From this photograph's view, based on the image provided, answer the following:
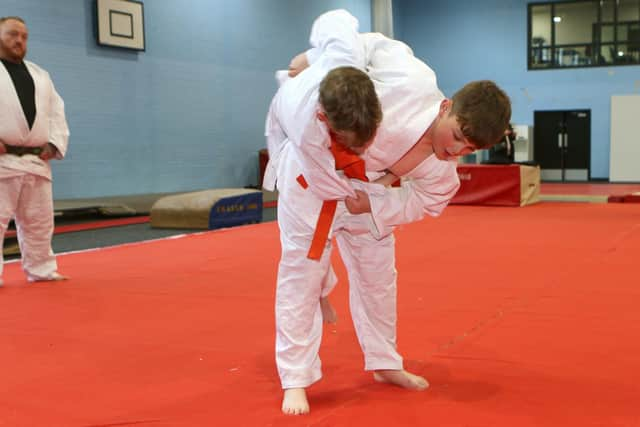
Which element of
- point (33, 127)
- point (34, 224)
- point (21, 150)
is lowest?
point (34, 224)

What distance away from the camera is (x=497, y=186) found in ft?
28.3

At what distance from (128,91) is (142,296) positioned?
7090mm

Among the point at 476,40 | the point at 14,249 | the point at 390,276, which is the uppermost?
the point at 476,40

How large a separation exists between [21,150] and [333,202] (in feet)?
8.68

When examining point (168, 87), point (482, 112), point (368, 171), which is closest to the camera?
point (482, 112)

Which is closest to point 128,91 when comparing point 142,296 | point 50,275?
point 50,275

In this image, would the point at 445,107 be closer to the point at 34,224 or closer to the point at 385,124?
the point at 385,124

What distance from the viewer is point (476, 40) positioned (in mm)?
16453

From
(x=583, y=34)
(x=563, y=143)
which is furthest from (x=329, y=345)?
(x=583, y=34)

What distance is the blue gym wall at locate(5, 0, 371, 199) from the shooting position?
29.7ft

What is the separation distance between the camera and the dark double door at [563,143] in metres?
15.7

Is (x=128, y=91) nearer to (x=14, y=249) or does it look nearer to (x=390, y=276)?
(x=14, y=249)

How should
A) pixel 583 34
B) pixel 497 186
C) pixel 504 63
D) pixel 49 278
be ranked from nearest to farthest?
pixel 49 278 → pixel 497 186 → pixel 583 34 → pixel 504 63

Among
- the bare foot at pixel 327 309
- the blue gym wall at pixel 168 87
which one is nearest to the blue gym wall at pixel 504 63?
the blue gym wall at pixel 168 87
